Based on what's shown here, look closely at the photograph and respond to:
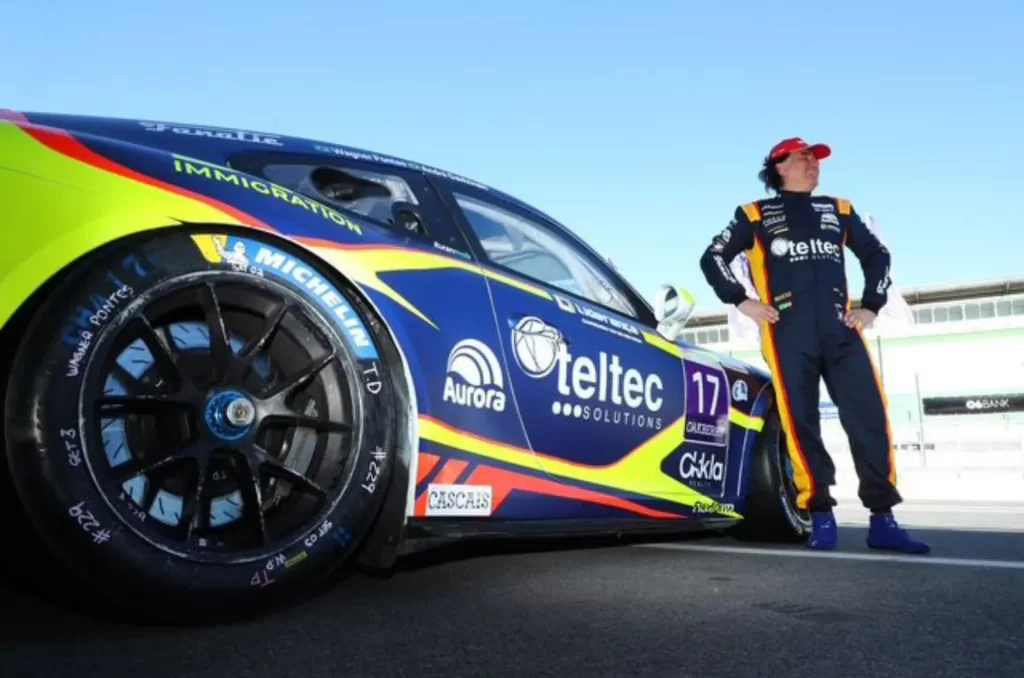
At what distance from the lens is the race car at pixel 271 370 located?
1815 millimetres

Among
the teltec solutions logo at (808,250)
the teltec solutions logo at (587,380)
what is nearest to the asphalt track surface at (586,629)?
the teltec solutions logo at (587,380)

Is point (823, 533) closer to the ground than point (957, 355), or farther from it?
closer to the ground

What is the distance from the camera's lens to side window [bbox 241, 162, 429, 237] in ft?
8.67

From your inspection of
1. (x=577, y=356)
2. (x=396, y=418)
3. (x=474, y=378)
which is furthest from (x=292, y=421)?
(x=577, y=356)

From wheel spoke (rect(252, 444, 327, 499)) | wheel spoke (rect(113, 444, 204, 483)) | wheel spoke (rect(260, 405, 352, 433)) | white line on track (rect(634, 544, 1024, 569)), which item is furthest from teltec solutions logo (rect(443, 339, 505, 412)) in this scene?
white line on track (rect(634, 544, 1024, 569))

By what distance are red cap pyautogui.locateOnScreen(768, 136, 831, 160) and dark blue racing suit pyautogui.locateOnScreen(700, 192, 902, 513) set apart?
19 cm

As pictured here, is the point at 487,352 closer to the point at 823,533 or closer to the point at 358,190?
the point at 358,190

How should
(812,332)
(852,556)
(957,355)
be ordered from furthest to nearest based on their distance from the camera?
(957,355), (812,332), (852,556)

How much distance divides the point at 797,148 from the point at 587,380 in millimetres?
2010

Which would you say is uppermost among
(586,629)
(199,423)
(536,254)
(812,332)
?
(536,254)

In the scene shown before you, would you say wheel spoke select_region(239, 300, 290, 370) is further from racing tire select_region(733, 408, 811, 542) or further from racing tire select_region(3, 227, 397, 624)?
racing tire select_region(733, 408, 811, 542)

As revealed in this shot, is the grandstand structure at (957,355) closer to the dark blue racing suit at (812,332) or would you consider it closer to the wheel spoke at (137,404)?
the dark blue racing suit at (812,332)

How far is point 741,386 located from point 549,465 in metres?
1.59

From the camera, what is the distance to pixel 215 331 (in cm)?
205
